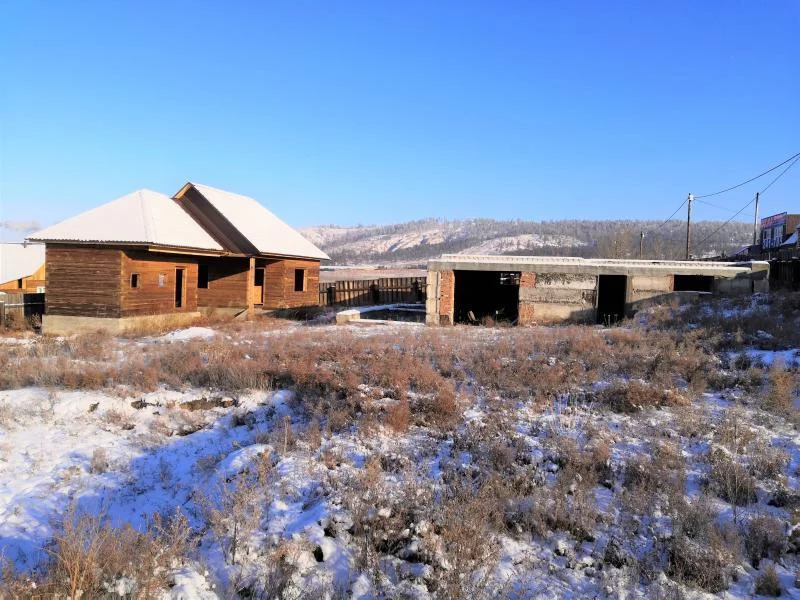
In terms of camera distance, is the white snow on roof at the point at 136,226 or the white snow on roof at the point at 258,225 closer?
the white snow on roof at the point at 136,226

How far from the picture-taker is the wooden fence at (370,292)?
111 ft

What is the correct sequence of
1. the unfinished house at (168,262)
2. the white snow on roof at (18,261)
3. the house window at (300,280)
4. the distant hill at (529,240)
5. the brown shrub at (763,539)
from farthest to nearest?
the distant hill at (529,240)
the white snow on roof at (18,261)
the house window at (300,280)
the unfinished house at (168,262)
the brown shrub at (763,539)

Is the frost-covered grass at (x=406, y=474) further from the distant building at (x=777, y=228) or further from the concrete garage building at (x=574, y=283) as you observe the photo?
the distant building at (x=777, y=228)

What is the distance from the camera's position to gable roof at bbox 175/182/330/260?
25.0m

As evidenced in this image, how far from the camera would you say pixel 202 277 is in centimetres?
2541

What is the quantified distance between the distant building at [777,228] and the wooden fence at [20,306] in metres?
56.4

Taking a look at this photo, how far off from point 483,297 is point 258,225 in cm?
1194

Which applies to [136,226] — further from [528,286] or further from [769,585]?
[769,585]

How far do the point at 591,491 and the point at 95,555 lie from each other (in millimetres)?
4799

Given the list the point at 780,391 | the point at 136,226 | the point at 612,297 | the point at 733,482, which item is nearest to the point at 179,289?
the point at 136,226

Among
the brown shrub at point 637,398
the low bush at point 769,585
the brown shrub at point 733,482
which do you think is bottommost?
the low bush at point 769,585

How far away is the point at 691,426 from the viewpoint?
7.68m

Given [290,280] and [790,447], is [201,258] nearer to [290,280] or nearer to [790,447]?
[290,280]

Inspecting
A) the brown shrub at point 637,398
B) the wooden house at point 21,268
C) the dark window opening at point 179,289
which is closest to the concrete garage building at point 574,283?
the dark window opening at point 179,289
